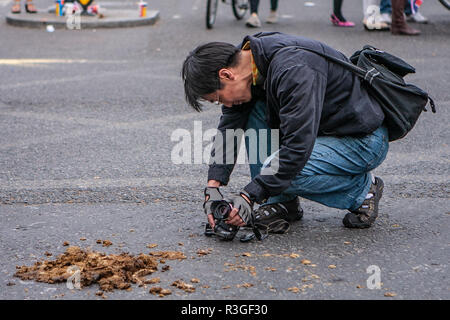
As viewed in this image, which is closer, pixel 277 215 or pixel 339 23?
pixel 277 215

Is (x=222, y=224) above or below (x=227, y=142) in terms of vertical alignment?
below

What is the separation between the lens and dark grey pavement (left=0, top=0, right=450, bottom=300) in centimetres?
318

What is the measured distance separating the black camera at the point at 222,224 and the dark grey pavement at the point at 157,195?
0.05 metres

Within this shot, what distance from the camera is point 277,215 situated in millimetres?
3738

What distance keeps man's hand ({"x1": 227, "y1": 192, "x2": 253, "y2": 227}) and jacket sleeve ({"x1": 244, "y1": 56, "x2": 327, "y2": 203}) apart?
0.04m

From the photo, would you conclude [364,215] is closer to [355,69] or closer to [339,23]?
[355,69]

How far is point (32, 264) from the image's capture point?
3.35m

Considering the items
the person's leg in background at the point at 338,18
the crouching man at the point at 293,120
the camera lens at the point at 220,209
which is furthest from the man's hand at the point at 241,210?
the person's leg in background at the point at 338,18

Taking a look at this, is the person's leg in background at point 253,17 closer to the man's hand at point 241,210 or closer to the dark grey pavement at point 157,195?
the dark grey pavement at point 157,195

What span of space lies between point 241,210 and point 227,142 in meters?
0.54

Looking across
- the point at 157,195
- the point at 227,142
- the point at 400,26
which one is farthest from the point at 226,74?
the point at 400,26

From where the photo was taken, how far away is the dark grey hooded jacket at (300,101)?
3221mm

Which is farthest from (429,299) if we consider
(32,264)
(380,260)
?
(32,264)

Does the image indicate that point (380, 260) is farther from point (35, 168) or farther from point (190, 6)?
point (190, 6)
